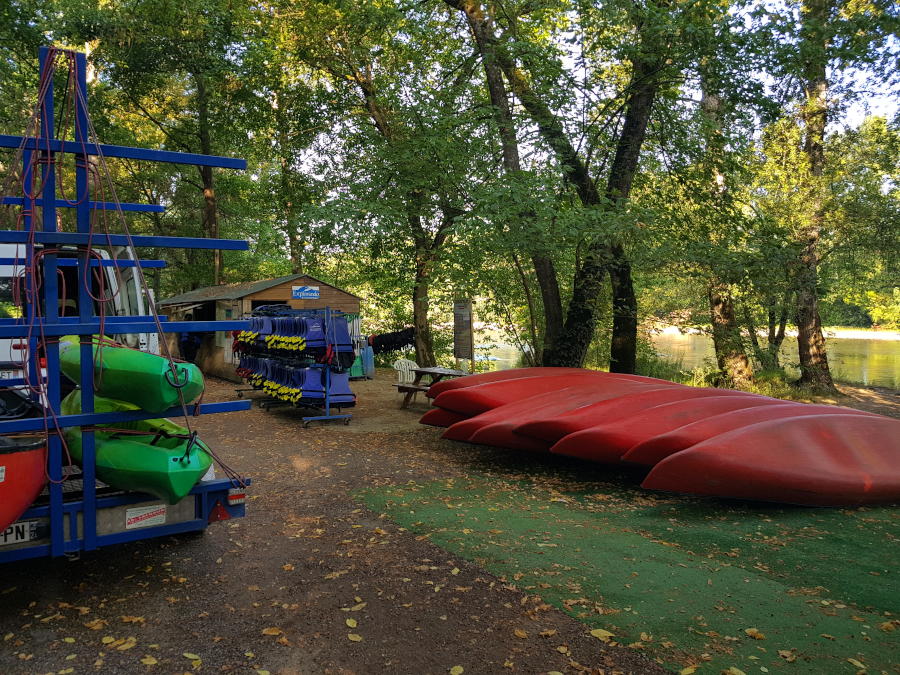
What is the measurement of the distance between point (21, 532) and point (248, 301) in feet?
44.9

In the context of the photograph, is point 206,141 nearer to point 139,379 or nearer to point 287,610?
point 139,379

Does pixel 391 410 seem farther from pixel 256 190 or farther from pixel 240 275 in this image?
pixel 240 275

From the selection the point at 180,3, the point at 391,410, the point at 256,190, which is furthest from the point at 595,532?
the point at 256,190

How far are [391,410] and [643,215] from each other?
589 cm

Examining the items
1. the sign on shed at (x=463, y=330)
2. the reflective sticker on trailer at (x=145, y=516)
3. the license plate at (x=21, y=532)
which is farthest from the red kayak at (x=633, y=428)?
the sign on shed at (x=463, y=330)

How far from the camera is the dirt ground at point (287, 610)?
3.21m

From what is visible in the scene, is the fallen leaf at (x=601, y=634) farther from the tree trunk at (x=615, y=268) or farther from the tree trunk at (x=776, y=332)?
the tree trunk at (x=776, y=332)

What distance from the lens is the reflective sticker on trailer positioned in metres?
3.88

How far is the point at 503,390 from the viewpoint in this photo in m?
8.76

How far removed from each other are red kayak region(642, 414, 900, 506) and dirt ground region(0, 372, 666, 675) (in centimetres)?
232

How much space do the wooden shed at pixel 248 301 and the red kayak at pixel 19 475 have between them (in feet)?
44.1

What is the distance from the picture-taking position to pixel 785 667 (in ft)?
10.1

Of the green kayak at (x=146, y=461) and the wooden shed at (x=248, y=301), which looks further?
the wooden shed at (x=248, y=301)

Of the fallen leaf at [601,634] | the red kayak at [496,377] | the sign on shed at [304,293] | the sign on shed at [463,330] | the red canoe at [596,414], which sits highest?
the sign on shed at [304,293]
